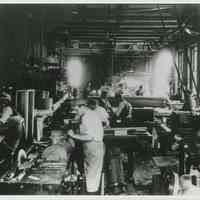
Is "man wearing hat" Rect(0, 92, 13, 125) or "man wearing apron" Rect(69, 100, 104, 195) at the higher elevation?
"man wearing hat" Rect(0, 92, 13, 125)

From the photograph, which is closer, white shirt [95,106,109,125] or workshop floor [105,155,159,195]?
workshop floor [105,155,159,195]

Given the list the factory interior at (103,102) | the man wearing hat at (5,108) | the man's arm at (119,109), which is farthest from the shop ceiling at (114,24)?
the man wearing hat at (5,108)

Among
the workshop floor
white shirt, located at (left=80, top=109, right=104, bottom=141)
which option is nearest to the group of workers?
white shirt, located at (left=80, top=109, right=104, bottom=141)

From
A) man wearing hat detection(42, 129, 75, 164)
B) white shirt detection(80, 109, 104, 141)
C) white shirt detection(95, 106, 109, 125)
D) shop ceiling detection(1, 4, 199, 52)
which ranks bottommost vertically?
man wearing hat detection(42, 129, 75, 164)

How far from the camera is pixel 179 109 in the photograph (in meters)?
2.41

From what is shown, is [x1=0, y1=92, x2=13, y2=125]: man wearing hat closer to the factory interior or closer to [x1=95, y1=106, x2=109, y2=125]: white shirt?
the factory interior

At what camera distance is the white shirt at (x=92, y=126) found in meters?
2.32

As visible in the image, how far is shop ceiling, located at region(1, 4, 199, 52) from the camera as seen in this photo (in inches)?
90.4

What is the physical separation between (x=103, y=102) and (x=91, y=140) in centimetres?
27

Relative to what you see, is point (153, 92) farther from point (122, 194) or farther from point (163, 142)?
point (122, 194)

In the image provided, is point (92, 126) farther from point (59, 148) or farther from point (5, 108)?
point (5, 108)

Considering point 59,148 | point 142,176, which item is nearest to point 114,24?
point 59,148

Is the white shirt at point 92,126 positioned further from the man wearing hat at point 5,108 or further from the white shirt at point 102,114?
the man wearing hat at point 5,108

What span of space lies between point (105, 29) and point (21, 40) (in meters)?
0.63
